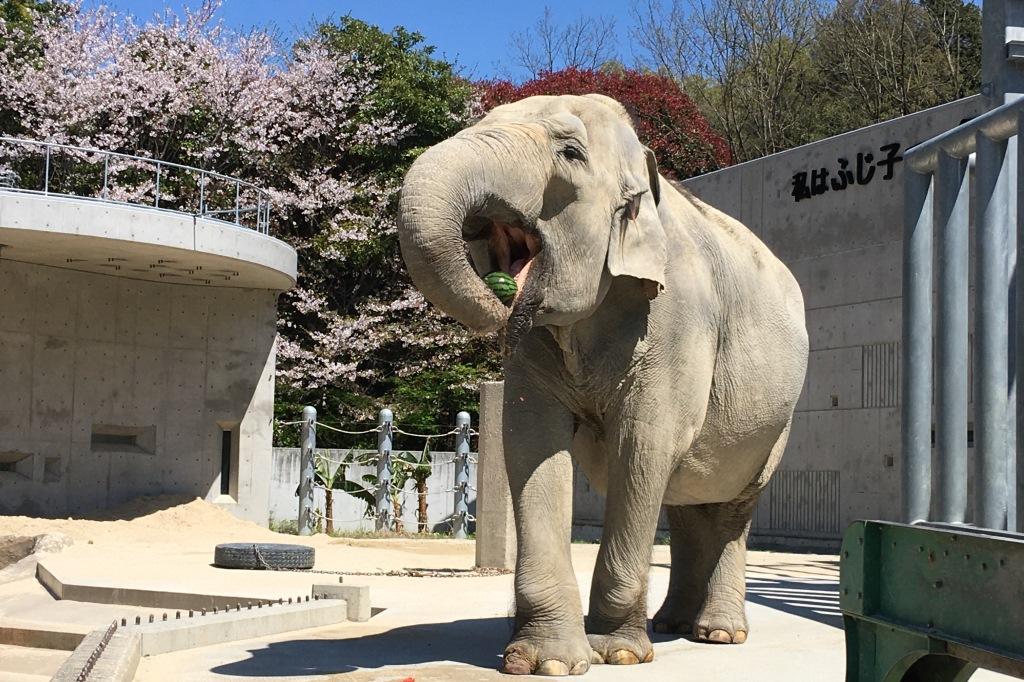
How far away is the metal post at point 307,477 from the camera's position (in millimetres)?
21703

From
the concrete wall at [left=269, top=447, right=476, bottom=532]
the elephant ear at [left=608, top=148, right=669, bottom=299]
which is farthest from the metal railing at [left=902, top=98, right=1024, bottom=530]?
the concrete wall at [left=269, top=447, right=476, bottom=532]

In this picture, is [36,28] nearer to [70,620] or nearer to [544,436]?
[70,620]

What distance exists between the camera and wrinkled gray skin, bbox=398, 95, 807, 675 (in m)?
5.58

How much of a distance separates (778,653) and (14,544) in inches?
485

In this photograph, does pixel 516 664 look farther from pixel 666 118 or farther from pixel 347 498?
pixel 666 118

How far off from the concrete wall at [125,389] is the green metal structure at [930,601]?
18553mm

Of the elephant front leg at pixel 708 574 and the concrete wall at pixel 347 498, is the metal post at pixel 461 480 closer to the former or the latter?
the concrete wall at pixel 347 498

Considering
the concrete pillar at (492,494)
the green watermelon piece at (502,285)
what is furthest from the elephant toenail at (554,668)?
the concrete pillar at (492,494)

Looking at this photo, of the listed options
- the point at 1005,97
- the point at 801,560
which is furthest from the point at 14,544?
the point at 1005,97

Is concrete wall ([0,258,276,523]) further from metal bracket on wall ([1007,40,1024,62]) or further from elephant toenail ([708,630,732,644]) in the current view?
metal bracket on wall ([1007,40,1024,62])

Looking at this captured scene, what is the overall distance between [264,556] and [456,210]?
8.93 m

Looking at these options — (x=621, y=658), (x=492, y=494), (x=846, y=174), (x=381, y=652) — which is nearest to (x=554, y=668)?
(x=621, y=658)

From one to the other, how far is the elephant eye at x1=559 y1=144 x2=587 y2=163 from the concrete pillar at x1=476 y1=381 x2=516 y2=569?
6732 mm

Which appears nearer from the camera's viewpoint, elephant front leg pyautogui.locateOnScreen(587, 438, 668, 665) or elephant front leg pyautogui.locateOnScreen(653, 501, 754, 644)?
elephant front leg pyautogui.locateOnScreen(587, 438, 668, 665)
